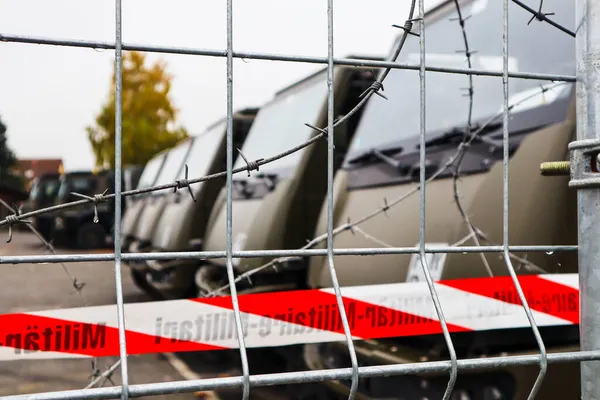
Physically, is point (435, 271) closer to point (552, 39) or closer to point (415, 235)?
point (415, 235)

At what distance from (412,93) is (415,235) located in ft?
2.94

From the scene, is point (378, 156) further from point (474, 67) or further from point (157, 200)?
point (157, 200)

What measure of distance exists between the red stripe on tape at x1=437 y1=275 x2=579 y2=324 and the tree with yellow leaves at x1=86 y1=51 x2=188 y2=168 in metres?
1.15

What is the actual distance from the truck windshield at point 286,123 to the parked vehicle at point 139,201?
3.05 meters

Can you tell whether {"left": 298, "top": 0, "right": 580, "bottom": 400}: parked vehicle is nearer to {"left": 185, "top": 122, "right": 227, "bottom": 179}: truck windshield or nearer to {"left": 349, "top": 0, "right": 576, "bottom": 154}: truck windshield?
{"left": 349, "top": 0, "right": 576, "bottom": 154}: truck windshield

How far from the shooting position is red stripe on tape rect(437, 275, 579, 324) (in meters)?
2.14

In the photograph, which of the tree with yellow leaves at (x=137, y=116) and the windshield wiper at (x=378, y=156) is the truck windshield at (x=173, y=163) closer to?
the tree with yellow leaves at (x=137, y=116)

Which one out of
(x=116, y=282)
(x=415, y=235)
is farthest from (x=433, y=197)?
(x=116, y=282)

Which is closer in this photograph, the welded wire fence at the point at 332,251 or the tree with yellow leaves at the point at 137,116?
the welded wire fence at the point at 332,251

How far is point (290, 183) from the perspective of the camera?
13.2ft

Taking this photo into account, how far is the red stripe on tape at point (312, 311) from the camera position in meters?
1.94

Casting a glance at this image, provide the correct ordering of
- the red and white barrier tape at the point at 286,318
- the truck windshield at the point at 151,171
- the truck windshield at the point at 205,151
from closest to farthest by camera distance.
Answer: the red and white barrier tape at the point at 286,318
the truck windshield at the point at 205,151
the truck windshield at the point at 151,171

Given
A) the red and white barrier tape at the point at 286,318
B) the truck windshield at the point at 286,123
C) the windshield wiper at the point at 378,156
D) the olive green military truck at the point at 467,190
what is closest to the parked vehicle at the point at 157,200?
the truck windshield at the point at 286,123

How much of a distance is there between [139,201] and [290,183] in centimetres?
493
